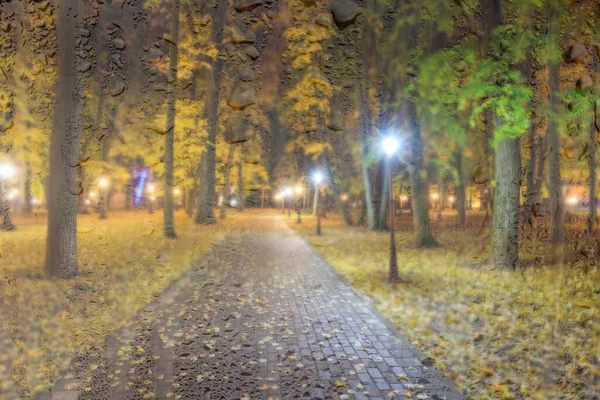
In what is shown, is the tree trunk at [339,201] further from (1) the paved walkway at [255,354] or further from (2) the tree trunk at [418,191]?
(1) the paved walkway at [255,354]

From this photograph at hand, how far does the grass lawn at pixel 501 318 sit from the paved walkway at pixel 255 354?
49 cm

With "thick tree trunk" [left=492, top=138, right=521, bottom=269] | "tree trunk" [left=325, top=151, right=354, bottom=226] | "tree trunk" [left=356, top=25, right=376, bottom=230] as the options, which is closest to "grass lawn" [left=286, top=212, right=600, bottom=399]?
"thick tree trunk" [left=492, top=138, right=521, bottom=269]

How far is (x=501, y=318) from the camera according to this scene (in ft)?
21.2

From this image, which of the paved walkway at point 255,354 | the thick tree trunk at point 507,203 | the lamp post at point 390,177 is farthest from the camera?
the thick tree trunk at point 507,203

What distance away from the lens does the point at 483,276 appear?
31.8ft

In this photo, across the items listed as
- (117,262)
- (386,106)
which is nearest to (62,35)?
(117,262)

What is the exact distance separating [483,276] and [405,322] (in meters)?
4.08

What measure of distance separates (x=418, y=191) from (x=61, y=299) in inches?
493

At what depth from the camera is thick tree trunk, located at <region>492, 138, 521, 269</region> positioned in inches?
397

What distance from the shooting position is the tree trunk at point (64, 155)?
7566 mm

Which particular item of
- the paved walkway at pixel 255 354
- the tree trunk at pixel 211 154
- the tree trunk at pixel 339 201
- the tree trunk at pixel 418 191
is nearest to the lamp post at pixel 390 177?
the paved walkway at pixel 255 354

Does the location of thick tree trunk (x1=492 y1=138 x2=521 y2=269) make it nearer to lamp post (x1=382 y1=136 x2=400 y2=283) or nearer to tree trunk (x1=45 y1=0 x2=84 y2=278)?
lamp post (x1=382 y1=136 x2=400 y2=283)

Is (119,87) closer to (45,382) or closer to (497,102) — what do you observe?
(45,382)

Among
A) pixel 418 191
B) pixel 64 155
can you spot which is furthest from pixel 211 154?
pixel 64 155
